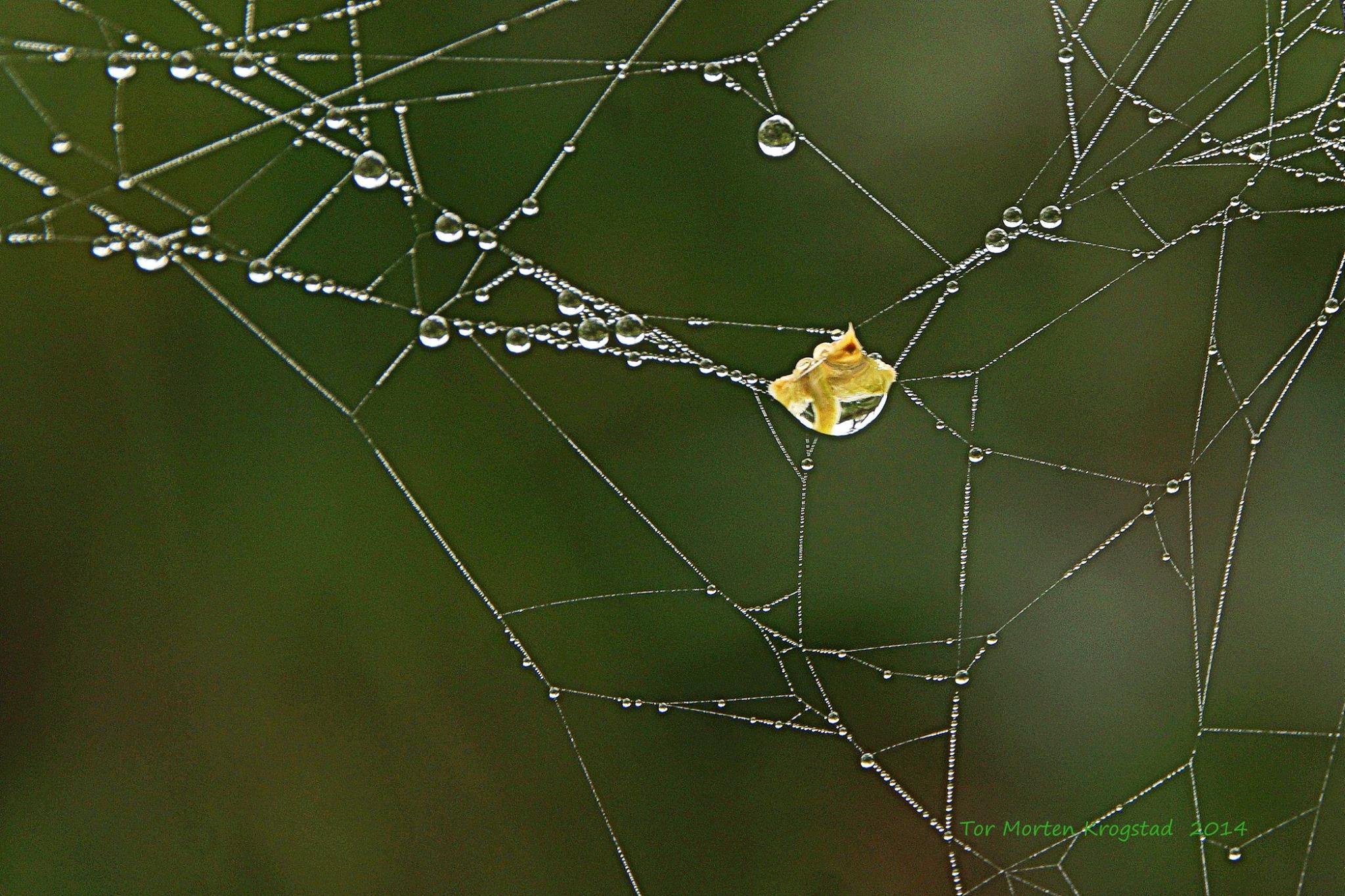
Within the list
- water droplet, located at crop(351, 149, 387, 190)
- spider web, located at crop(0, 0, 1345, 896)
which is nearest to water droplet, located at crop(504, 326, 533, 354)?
spider web, located at crop(0, 0, 1345, 896)

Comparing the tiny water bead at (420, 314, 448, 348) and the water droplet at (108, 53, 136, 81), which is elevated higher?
the water droplet at (108, 53, 136, 81)

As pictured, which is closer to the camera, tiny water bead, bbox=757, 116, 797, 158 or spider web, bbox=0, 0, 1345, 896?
tiny water bead, bbox=757, 116, 797, 158

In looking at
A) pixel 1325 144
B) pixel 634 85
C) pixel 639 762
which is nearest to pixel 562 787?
pixel 639 762

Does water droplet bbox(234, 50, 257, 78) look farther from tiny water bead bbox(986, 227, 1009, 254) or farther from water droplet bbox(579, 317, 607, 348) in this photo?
tiny water bead bbox(986, 227, 1009, 254)

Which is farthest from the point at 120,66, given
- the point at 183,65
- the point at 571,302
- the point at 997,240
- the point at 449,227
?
the point at 997,240

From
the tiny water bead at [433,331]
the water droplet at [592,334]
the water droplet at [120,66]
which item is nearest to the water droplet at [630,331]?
the water droplet at [592,334]

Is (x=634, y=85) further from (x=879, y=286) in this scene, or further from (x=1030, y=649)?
(x=1030, y=649)

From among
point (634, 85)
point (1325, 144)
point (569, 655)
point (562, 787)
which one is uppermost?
point (634, 85)
